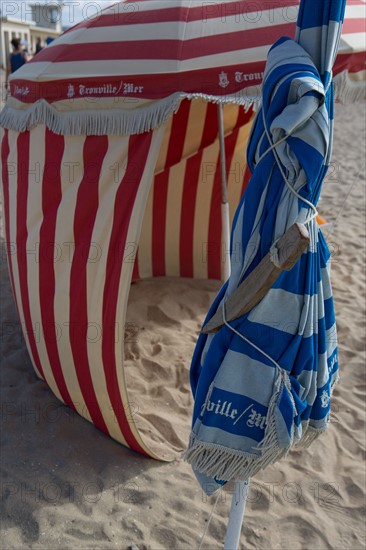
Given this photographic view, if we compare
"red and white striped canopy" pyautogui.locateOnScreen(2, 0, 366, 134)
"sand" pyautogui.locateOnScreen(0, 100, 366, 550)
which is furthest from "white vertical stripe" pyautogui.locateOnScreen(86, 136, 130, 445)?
"sand" pyautogui.locateOnScreen(0, 100, 366, 550)

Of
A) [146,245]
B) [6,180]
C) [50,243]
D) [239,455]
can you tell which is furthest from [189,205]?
[239,455]

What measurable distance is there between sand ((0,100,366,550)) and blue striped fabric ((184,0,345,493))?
99cm

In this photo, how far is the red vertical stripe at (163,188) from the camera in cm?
385

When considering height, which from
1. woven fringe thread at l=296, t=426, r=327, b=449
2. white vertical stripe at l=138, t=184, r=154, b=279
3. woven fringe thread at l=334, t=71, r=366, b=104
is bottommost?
white vertical stripe at l=138, t=184, r=154, b=279

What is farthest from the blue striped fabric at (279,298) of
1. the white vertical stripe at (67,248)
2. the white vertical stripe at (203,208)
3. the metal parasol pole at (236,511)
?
the white vertical stripe at (203,208)

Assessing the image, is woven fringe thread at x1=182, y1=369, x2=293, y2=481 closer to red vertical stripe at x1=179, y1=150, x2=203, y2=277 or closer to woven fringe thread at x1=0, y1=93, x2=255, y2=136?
woven fringe thread at x1=0, y1=93, x2=255, y2=136

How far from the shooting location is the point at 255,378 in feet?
5.57

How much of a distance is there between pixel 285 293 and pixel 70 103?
1.59 m

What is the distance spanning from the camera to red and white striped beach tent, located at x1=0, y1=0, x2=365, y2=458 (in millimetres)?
2516

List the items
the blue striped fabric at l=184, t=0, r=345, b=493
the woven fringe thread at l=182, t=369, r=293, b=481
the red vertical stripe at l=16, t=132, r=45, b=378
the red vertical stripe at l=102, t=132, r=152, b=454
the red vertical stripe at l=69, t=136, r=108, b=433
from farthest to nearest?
the red vertical stripe at l=16, t=132, r=45, b=378
the red vertical stripe at l=69, t=136, r=108, b=433
the red vertical stripe at l=102, t=132, r=152, b=454
the woven fringe thread at l=182, t=369, r=293, b=481
the blue striped fabric at l=184, t=0, r=345, b=493

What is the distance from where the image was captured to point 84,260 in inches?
111

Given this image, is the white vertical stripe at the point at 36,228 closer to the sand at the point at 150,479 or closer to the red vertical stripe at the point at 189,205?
the sand at the point at 150,479

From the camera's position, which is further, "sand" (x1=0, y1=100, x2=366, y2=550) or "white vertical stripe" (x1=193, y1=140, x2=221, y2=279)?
"white vertical stripe" (x1=193, y1=140, x2=221, y2=279)

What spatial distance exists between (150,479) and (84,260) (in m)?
1.16
